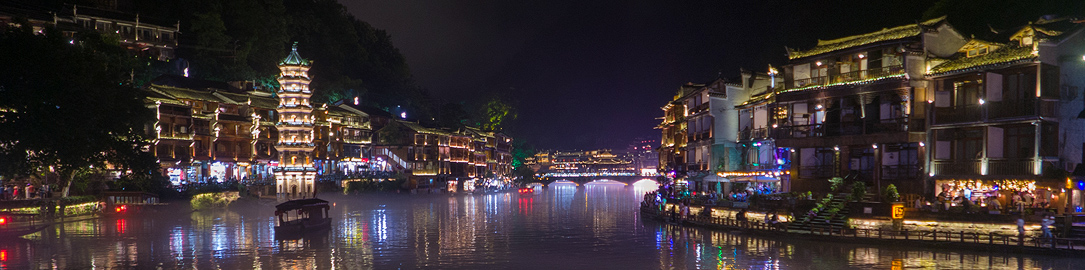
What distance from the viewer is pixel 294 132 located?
85.6 m

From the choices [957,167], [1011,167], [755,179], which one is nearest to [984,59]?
[1011,167]

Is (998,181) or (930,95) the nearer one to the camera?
(998,181)

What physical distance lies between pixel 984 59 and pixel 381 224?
40.5 meters

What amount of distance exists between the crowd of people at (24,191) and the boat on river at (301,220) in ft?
74.0

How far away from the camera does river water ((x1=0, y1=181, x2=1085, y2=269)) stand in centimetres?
3084

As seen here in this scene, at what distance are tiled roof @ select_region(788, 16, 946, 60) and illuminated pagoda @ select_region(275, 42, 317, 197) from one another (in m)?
59.2

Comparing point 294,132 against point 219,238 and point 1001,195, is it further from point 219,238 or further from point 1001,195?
point 1001,195

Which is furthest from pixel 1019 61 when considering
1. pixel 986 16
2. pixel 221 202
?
pixel 221 202

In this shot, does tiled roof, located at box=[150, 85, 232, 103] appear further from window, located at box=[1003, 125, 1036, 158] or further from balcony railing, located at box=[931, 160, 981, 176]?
window, located at box=[1003, 125, 1036, 158]

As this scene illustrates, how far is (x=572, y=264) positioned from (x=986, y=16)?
119 feet

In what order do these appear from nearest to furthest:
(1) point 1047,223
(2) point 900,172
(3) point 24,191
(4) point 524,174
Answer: (1) point 1047,223, (2) point 900,172, (3) point 24,191, (4) point 524,174

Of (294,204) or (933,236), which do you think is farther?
(294,204)

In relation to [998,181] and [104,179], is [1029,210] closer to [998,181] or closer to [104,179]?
[998,181]

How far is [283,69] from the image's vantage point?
280ft
